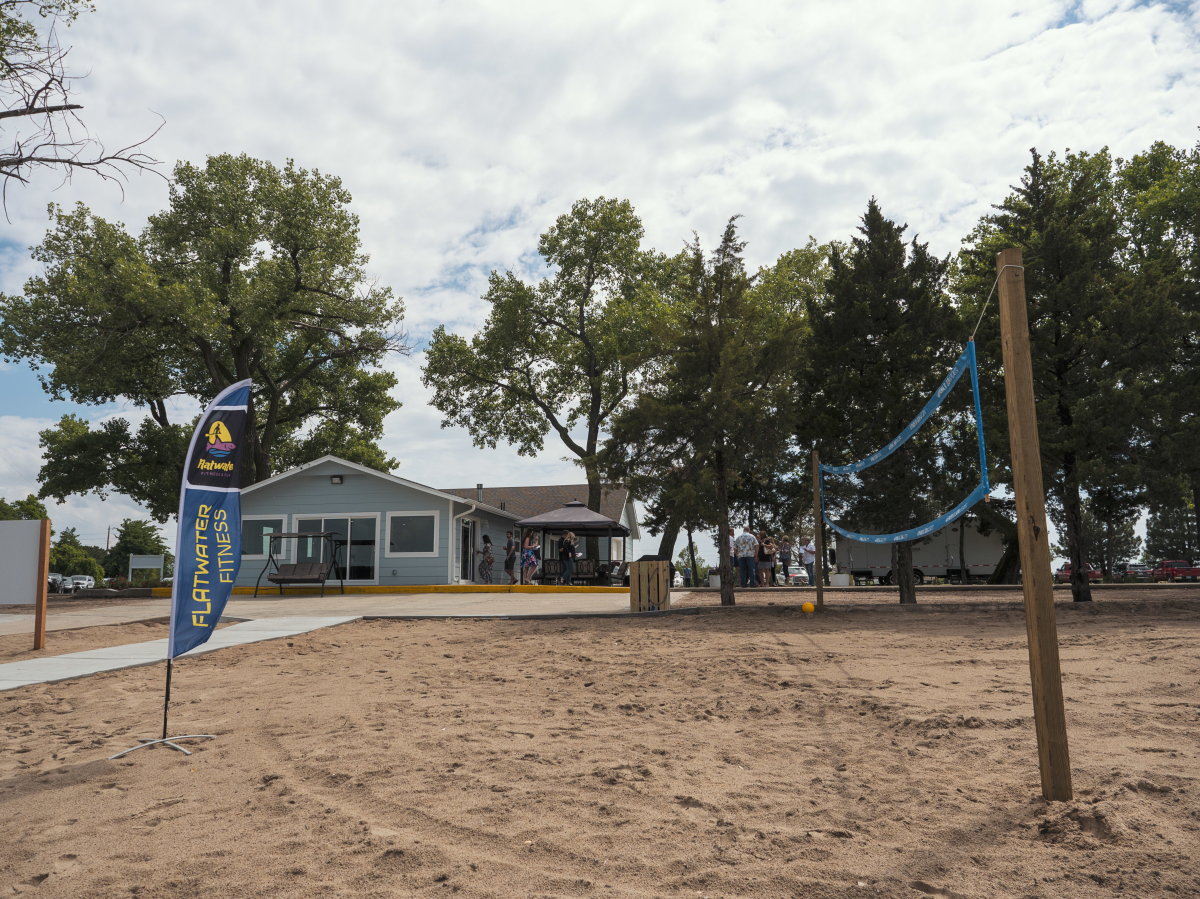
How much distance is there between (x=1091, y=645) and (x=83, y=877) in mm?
9862

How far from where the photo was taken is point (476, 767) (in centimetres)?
457

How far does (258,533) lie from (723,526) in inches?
636

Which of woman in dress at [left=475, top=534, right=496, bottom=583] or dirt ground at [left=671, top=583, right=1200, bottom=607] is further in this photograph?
woman in dress at [left=475, top=534, right=496, bottom=583]

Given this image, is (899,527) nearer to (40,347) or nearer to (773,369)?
(773,369)

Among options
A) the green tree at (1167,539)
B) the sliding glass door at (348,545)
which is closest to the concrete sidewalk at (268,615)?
the sliding glass door at (348,545)

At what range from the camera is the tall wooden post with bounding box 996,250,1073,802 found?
3.78 m

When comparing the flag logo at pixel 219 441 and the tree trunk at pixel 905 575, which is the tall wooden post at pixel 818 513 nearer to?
the tree trunk at pixel 905 575

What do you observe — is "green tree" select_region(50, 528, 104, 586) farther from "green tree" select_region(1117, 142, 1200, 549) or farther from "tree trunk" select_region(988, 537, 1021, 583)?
"green tree" select_region(1117, 142, 1200, 549)

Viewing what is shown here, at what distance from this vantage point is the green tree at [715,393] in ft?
48.3

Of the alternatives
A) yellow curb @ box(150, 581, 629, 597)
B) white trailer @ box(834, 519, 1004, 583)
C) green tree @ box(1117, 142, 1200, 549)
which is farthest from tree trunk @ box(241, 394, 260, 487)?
green tree @ box(1117, 142, 1200, 549)

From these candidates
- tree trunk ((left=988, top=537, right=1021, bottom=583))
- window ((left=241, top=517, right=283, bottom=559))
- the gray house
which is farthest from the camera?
tree trunk ((left=988, top=537, right=1021, bottom=583))

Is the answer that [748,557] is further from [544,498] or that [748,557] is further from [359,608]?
[544,498]

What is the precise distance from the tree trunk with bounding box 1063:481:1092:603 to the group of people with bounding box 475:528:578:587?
1321 centimetres

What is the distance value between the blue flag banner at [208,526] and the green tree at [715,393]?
9693 millimetres
